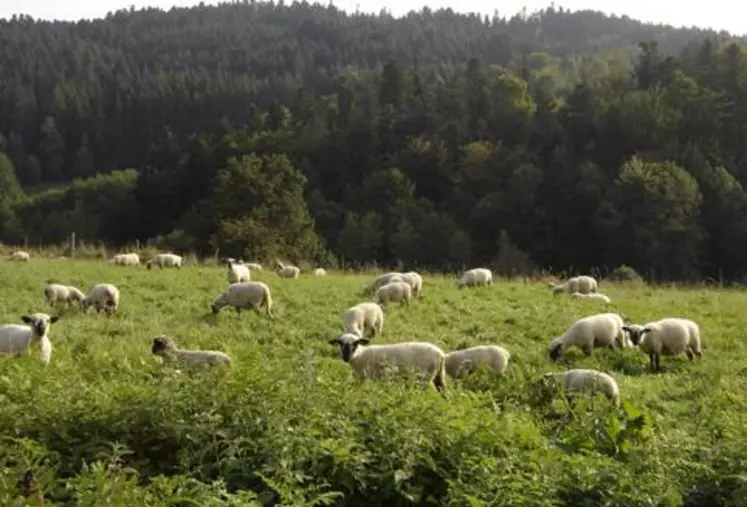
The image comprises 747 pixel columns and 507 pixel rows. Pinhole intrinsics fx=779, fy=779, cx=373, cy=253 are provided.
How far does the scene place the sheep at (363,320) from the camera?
15.9 metres

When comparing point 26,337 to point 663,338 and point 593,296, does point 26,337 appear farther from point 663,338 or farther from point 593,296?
point 593,296

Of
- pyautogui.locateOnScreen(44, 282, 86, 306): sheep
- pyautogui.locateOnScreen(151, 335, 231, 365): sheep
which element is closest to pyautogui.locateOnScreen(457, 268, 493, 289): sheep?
pyautogui.locateOnScreen(44, 282, 86, 306): sheep

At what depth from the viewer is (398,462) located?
21.5 feet

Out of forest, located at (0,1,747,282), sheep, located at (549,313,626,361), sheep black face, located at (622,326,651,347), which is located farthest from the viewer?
forest, located at (0,1,747,282)

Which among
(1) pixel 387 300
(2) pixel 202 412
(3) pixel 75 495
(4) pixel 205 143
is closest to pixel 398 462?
(2) pixel 202 412

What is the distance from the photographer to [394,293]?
20.1 m

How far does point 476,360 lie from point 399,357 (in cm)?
161

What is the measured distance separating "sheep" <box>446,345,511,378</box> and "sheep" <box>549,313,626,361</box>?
2062mm

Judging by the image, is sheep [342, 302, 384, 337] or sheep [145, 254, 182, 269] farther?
sheep [145, 254, 182, 269]

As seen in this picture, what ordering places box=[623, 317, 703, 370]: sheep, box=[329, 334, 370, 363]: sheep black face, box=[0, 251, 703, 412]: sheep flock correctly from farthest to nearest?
1. box=[623, 317, 703, 370]: sheep
2. box=[329, 334, 370, 363]: sheep black face
3. box=[0, 251, 703, 412]: sheep flock

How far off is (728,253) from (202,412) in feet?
207

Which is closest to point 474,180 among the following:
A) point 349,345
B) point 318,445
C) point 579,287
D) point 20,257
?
point 579,287

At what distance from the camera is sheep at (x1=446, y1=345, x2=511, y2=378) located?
12734 mm

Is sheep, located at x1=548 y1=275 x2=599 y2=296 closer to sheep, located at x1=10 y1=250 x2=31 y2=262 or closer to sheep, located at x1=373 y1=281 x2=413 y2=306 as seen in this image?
sheep, located at x1=373 y1=281 x2=413 y2=306
